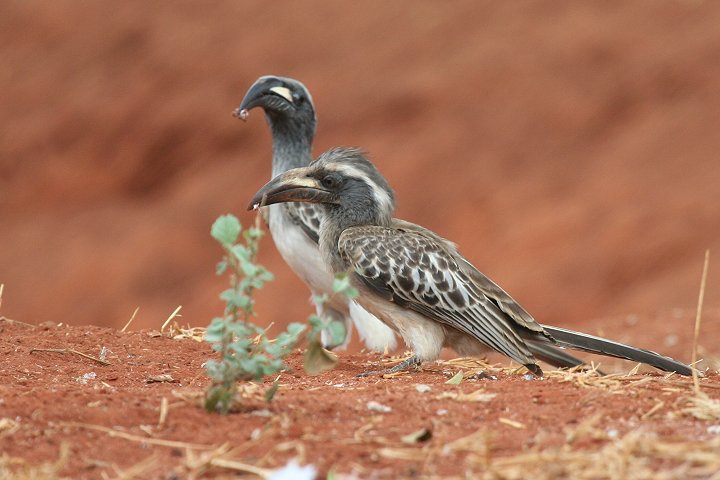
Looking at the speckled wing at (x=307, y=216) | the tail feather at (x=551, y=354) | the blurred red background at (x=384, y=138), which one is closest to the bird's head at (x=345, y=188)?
the tail feather at (x=551, y=354)

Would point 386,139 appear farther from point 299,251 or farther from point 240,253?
point 240,253

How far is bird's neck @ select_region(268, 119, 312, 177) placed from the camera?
936 cm

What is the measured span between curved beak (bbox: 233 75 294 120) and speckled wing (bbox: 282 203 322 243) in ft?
3.64

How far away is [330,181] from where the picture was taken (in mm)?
6766

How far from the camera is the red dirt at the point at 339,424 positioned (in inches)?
149

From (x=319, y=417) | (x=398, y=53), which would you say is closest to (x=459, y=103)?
(x=398, y=53)

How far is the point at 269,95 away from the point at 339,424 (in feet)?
17.8

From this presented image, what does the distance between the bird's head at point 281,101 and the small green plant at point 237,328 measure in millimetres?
5092

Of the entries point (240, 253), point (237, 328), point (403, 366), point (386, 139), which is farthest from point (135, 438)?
point (386, 139)

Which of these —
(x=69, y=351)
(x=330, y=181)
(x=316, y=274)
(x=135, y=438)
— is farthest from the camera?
(x=316, y=274)

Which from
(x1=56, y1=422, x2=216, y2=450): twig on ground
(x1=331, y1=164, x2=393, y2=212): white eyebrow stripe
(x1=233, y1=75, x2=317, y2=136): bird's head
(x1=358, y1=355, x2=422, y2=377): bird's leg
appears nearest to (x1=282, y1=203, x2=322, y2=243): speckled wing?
(x1=233, y1=75, x2=317, y2=136): bird's head

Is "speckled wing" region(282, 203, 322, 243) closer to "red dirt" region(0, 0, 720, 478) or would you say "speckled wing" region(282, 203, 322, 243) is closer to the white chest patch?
the white chest patch

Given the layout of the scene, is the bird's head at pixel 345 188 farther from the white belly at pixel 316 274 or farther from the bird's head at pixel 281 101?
the bird's head at pixel 281 101

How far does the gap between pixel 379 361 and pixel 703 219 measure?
46.2 ft
